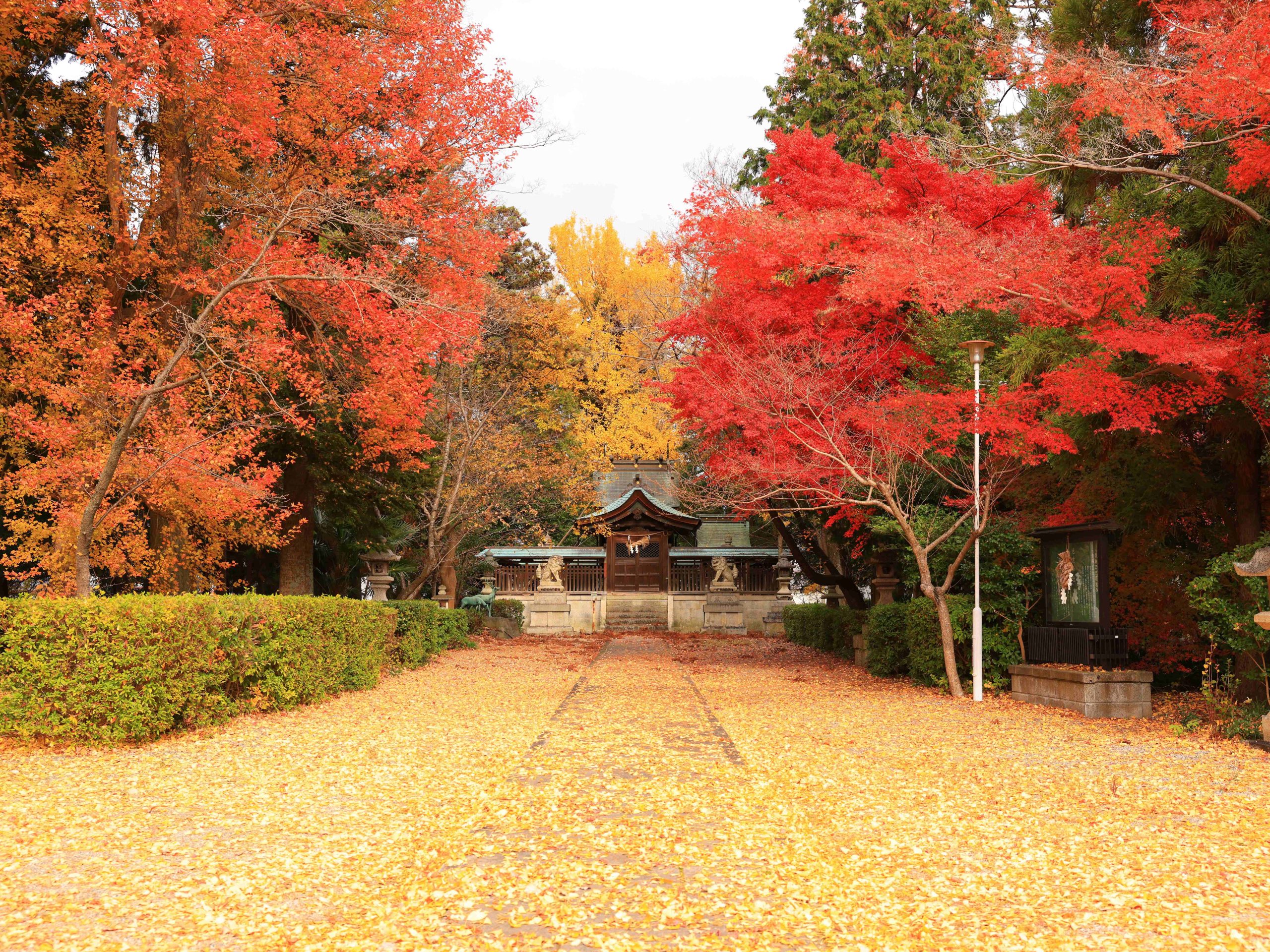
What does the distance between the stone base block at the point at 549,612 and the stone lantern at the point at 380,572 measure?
11082 millimetres

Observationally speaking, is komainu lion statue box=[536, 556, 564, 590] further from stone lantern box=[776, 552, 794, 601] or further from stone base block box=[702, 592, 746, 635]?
stone lantern box=[776, 552, 794, 601]

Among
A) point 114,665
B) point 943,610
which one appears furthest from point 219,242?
point 943,610

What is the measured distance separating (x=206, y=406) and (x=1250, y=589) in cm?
1215

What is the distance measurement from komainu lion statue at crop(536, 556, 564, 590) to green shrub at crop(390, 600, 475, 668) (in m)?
8.91

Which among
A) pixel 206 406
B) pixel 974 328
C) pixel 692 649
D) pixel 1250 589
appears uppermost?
pixel 974 328

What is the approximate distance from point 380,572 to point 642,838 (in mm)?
13014

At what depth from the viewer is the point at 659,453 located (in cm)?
3186

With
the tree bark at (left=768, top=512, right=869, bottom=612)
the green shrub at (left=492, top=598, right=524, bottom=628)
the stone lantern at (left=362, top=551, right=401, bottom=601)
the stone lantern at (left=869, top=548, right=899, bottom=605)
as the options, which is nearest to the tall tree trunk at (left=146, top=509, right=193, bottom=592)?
the stone lantern at (left=362, top=551, right=401, bottom=601)

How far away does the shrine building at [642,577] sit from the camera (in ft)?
92.2

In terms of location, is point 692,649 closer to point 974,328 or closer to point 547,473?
point 547,473

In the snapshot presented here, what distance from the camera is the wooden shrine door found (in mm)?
29688

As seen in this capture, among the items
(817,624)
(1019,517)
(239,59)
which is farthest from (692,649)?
(239,59)

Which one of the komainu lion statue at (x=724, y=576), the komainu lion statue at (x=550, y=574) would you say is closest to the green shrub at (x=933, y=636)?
the komainu lion statue at (x=724, y=576)

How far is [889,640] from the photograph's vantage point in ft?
43.3
